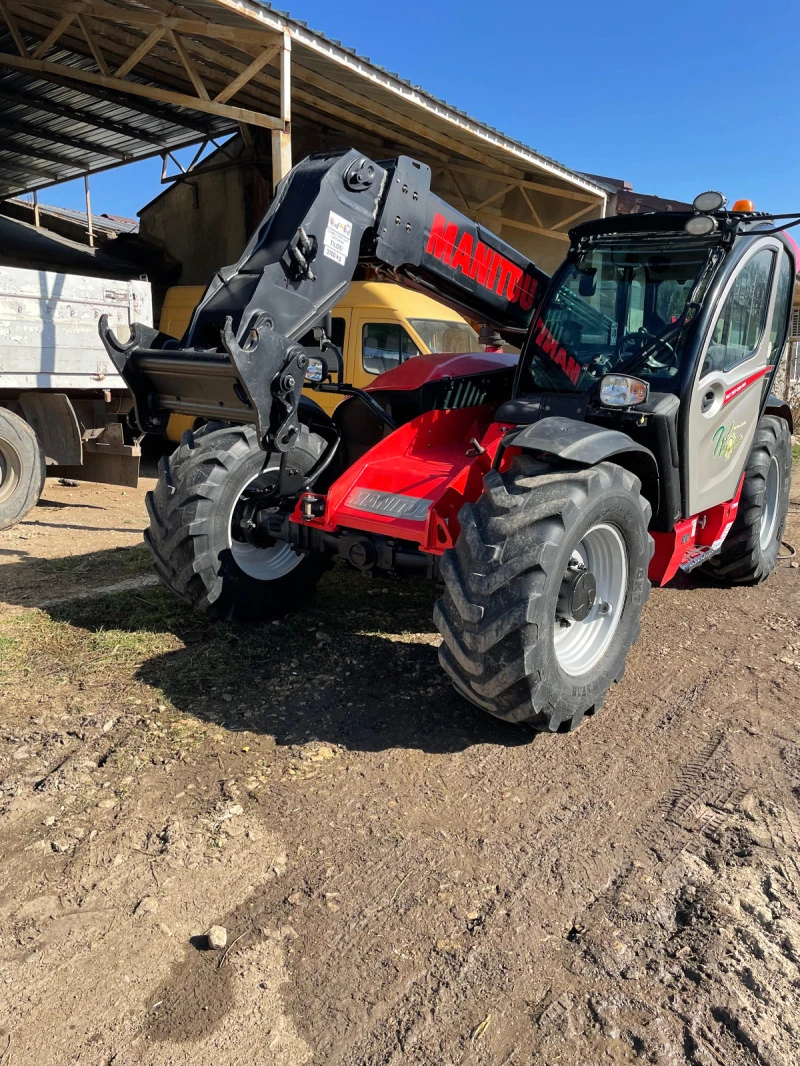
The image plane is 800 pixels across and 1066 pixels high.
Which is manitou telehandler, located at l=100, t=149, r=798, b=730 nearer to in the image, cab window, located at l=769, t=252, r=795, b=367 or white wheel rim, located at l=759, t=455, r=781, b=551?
cab window, located at l=769, t=252, r=795, b=367

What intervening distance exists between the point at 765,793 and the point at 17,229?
16733mm

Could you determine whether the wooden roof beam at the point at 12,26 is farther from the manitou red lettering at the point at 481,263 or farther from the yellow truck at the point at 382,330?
the manitou red lettering at the point at 481,263

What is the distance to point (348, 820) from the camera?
2.83m

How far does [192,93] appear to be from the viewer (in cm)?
1222

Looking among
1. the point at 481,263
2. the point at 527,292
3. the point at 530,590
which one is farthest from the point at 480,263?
the point at 530,590

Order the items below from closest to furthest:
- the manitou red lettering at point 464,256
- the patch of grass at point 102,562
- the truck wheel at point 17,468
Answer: the manitou red lettering at point 464,256 → the patch of grass at point 102,562 → the truck wheel at point 17,468

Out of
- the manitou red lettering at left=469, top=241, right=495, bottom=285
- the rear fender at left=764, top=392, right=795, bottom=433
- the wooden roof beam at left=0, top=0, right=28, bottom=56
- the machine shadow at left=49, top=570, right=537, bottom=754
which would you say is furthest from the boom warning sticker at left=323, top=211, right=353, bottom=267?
the wooden roof beam at left=0, top=0, right=28, bottom=56

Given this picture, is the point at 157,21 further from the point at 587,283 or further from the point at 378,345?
the point at 587,283

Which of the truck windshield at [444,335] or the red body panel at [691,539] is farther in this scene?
the truck windshield at [444,335]

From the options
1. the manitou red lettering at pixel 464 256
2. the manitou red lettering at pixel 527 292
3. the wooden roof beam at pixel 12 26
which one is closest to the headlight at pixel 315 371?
the manitou red lettering at pixel 464 256

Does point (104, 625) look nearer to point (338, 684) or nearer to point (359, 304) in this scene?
point (338, 684)

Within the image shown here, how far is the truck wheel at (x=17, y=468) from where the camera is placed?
7.11m

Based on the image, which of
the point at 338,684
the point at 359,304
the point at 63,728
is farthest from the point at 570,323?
the point at 359,304

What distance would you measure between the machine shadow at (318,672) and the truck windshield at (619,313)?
1.68 m
